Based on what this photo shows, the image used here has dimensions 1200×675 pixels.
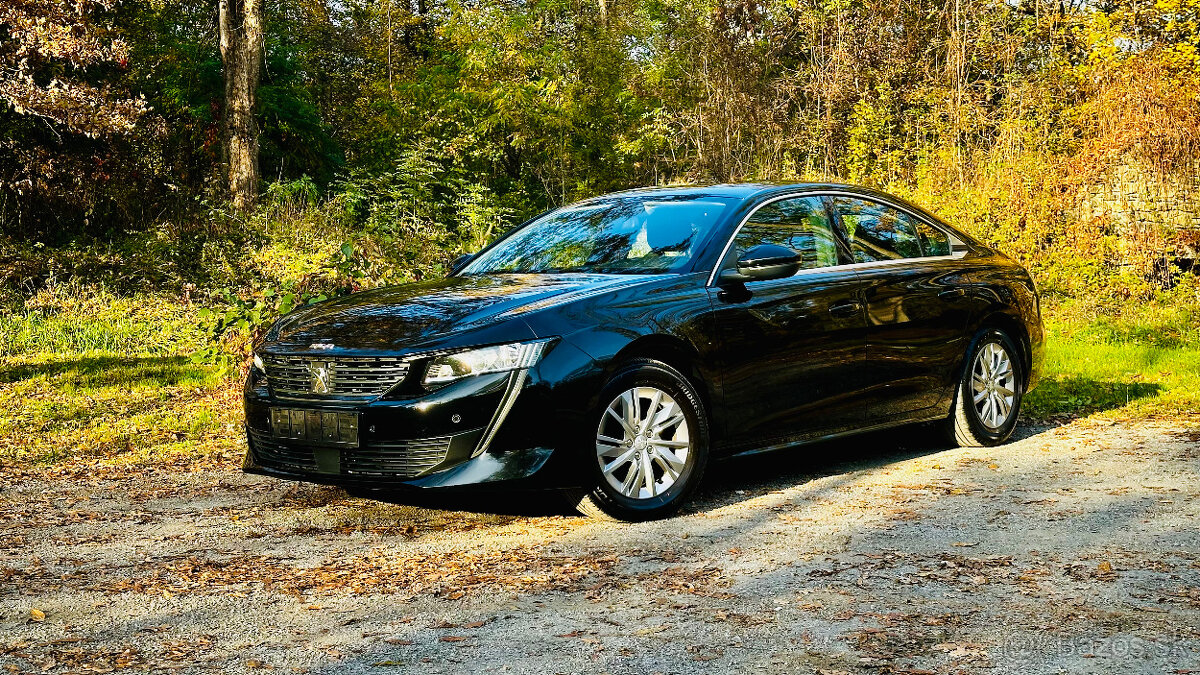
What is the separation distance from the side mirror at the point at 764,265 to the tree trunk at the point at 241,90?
18.2 m

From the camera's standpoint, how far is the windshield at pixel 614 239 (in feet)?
22.0

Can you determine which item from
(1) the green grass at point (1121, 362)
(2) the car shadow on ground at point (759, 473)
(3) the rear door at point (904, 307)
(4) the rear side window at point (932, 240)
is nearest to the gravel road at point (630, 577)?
(2) the car shadow on ground at point (759, 473)

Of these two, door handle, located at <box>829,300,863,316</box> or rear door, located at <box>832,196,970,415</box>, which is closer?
door handle, located at <box>829,300,863,316</box>

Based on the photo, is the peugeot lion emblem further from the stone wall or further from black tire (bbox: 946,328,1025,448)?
the stone wall

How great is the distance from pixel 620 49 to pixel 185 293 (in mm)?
21072

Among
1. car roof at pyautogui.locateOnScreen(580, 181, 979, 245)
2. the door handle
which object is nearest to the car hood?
car roof at pyautogui.locateOnScreen(580, 181, 979, 245)

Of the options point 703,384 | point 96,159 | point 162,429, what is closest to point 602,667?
point 703,384

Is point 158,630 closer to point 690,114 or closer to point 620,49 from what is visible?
point 690,114

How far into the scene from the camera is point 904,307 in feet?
24.5

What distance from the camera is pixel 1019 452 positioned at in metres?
7.97

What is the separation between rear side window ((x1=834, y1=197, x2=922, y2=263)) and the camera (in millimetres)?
7473

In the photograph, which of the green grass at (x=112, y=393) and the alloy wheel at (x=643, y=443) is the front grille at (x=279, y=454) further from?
the green grass at (x=112, y=393)

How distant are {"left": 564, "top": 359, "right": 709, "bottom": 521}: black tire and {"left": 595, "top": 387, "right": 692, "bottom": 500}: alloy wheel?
21 mm

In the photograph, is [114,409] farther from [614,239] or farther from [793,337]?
[793,337]
